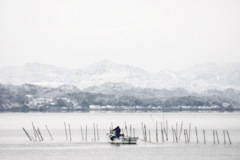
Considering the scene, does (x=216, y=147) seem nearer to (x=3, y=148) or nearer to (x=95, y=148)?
(x=95, y=148)

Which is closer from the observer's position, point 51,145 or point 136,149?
point 136,149

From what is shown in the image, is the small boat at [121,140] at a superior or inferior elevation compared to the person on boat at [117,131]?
inferior

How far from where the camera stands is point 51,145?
288 ft

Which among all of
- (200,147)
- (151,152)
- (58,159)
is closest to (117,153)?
(151,152)

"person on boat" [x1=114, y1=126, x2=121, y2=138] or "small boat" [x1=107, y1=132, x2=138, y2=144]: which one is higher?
"person on boat" [x1=114, y1=126, x2=121, y2=138]

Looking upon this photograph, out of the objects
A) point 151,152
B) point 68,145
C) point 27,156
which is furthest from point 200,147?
point 27,156

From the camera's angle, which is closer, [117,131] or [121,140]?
[117,131]

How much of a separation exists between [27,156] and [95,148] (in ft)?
43.9

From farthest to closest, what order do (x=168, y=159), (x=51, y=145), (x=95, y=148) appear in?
(x=51, y=145) → (x=95, y=148) → (x=168, y=159)

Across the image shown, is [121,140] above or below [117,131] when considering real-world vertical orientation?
below

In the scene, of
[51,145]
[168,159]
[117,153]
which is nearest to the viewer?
[168,159]

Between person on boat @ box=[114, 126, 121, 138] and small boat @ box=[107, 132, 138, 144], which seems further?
Result: small boat @ box=[107, 132, 138, 144]

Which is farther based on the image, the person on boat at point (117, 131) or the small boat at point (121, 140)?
the small boat at point (121, 140)

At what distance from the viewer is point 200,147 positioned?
3282 inches
